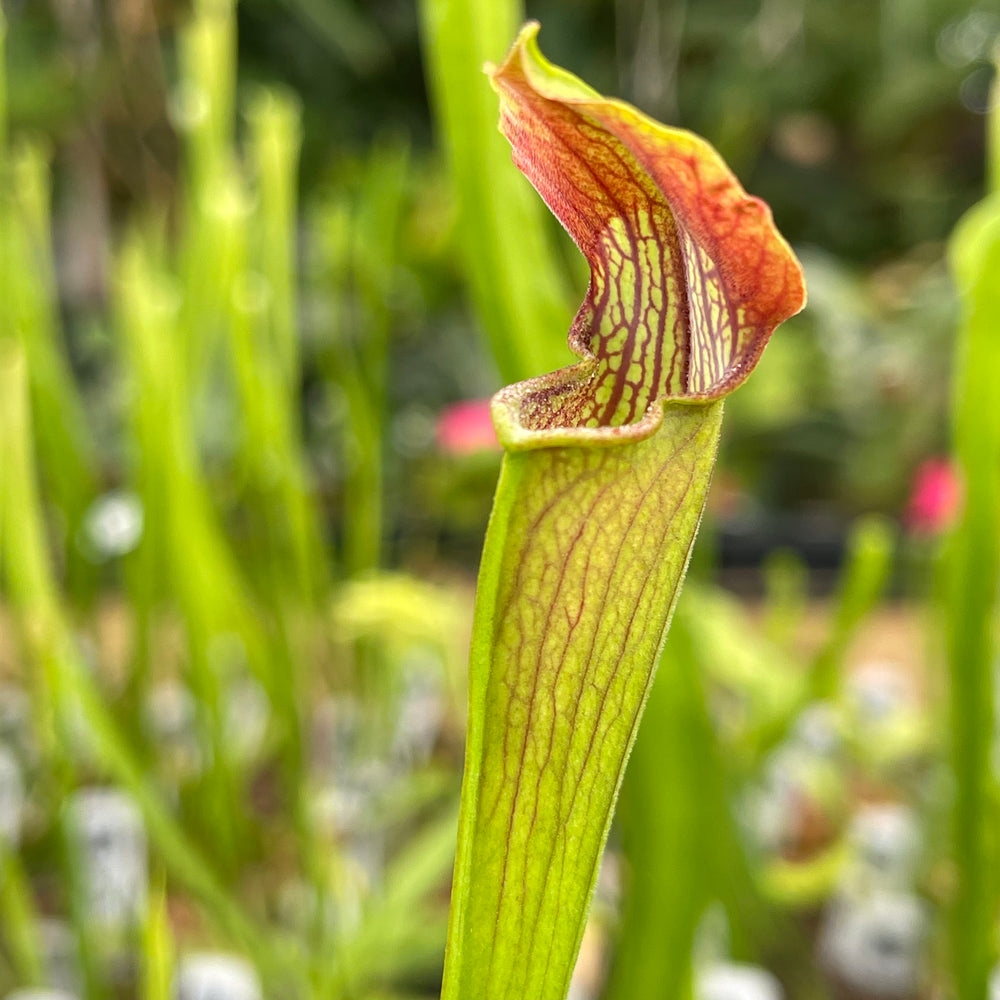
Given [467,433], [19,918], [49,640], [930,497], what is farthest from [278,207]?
[930,497]

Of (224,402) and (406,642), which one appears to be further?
(224,402)

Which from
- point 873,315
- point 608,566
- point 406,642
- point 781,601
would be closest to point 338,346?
point 406,642

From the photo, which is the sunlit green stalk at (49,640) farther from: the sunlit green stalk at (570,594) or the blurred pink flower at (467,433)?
the blurred pink flower at (467,433)

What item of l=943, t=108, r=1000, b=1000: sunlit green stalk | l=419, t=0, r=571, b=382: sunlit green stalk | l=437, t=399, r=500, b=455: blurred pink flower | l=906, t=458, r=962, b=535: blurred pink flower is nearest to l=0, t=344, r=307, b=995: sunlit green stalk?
l=419, t=0, r=571, b=382: sunlit green stalk

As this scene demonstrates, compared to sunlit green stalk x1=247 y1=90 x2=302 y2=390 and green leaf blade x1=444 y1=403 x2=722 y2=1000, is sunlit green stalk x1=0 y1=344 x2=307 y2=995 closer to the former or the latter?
sunlit green stalk x1=247 y1=90 x2=302 y2=390

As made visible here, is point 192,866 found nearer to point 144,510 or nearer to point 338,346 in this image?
point 144,510

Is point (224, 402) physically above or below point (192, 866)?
above

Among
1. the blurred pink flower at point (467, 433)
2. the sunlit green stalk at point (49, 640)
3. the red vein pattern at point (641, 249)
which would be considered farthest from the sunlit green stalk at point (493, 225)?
the blurred pink flower at point (467, 433)

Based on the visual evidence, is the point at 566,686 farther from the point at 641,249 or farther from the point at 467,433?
the point at 467,433

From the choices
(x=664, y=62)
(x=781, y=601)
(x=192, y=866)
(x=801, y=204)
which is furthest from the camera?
(x=801, y=204)
